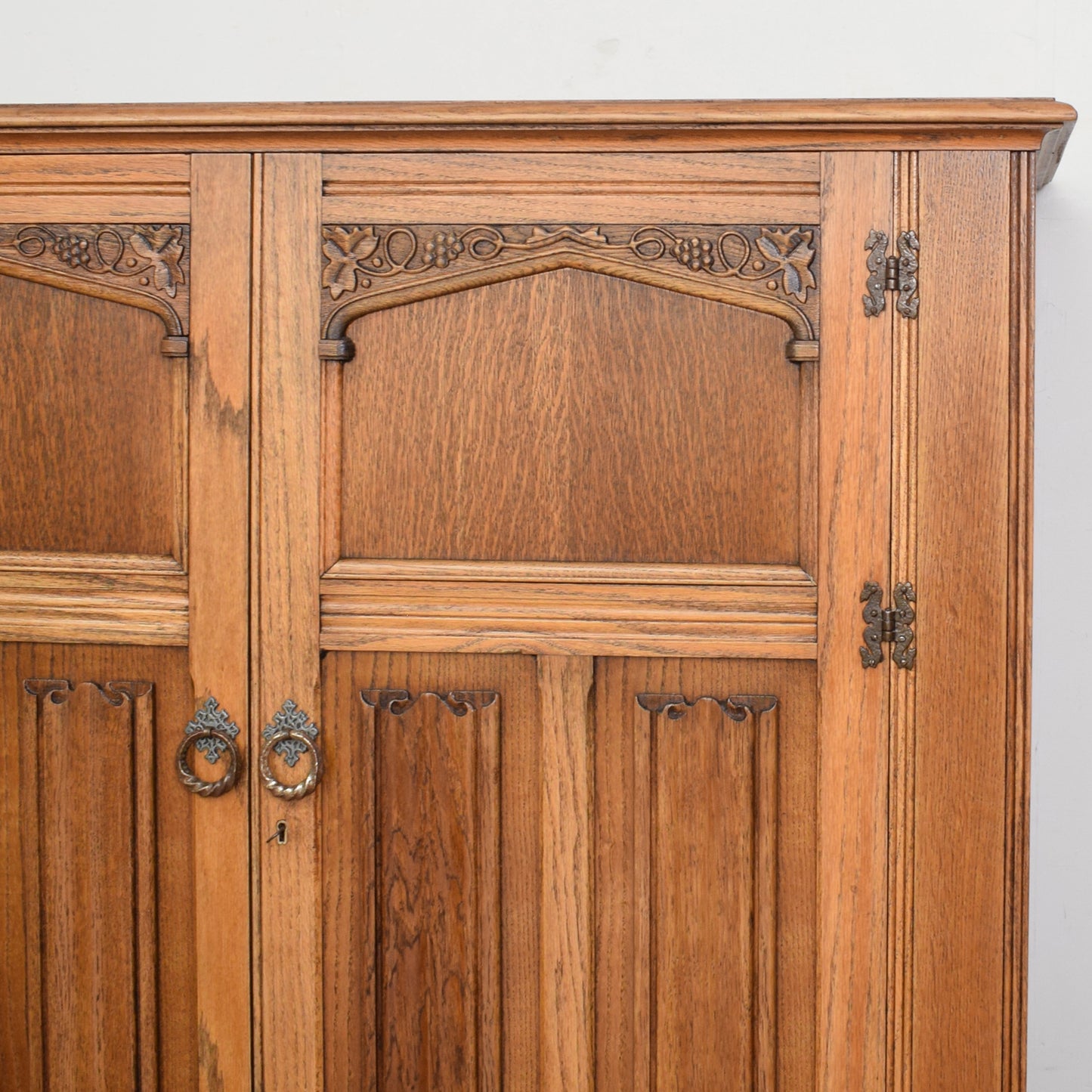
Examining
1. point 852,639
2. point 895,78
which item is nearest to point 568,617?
point 852,639

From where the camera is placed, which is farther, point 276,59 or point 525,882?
point 276,59

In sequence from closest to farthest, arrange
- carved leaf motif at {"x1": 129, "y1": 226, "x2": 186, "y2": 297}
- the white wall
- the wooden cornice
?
the wooden cornice
carved leaf motif at {"x1": 129, "y1": 226, "x2": 186, "y2": 297}
the white wall

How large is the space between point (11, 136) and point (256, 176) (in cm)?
29

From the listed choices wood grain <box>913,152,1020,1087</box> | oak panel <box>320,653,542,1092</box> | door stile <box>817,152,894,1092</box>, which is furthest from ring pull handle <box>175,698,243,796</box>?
wood grain <box>913,152,1020,1087</box>

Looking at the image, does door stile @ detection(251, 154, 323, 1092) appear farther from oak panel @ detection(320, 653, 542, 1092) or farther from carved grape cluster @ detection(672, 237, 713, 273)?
carved grape cluster @ detection(672, 237, 713, 273)

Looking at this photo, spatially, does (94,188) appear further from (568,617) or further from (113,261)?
(568,617)

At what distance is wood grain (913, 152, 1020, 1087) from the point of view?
3.49 feet

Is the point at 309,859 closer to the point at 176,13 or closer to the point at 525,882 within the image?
the point at 525,882

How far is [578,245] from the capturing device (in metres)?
1.11

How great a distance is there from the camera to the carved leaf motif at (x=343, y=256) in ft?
3.70

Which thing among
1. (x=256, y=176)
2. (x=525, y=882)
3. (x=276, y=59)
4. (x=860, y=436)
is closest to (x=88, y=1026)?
(x=525, y=882)

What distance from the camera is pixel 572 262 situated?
1116 mm

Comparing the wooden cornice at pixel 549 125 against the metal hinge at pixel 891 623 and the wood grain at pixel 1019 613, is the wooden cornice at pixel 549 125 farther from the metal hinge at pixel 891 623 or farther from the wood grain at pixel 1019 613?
the metal hinge at pixel 891 623

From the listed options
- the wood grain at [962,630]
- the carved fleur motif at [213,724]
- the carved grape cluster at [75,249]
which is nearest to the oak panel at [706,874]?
the wood grain at [962,630]
